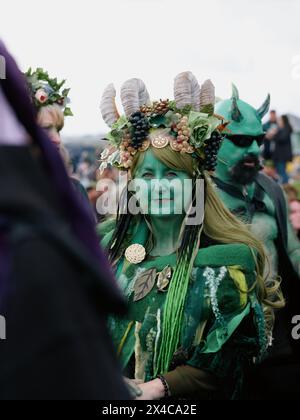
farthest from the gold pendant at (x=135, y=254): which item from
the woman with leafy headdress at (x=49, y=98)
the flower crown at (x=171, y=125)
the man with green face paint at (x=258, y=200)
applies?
the man with green face paint at (x=258, y=200)

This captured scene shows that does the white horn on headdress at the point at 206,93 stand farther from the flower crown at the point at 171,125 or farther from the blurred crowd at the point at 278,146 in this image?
the blurred crowd at the point at 278,146

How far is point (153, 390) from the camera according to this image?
10.1ft

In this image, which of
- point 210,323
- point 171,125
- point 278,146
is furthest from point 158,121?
point 278,146

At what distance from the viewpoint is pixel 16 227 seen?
1018 millimetres

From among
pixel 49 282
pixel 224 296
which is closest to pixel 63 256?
pixel 49 282

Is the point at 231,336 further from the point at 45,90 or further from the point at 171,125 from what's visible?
the point at 45,90

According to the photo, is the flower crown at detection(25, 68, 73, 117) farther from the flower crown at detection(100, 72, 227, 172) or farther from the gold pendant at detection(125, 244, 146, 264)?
the gold pendant at detection(125, 244, 146, 264)

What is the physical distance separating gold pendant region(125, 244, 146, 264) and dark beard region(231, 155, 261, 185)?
1.60 m

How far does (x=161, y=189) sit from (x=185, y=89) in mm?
521

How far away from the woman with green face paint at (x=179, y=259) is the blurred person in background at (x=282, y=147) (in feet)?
17.6

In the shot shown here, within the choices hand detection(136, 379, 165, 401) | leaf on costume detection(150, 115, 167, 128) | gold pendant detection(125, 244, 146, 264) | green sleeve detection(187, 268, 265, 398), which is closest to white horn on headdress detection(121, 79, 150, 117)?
leaf on costume detection(150, 115, 167, 128)

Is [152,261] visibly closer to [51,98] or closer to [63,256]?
[51,98]

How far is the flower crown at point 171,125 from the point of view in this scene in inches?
138

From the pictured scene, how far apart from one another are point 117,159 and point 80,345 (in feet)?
8.76
